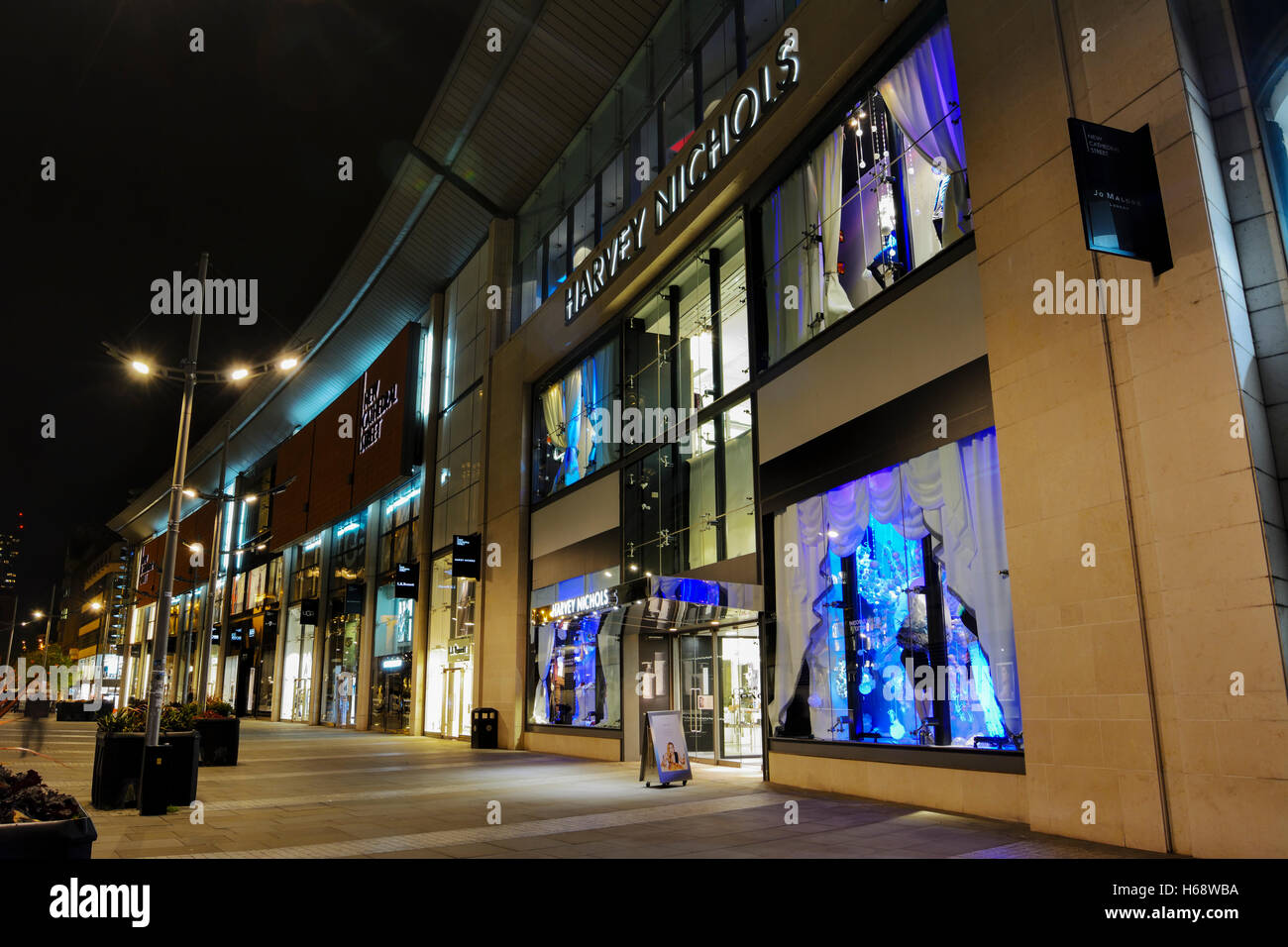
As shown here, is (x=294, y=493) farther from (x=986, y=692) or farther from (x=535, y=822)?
(x=986, y=692)

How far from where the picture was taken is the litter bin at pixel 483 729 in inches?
941

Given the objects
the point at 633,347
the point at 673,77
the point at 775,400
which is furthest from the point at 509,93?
the point at 775,400

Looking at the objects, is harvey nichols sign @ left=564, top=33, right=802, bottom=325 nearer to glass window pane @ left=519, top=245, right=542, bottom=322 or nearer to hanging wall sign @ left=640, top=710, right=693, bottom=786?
glass window pane @ left=519, top=245, right=542, bottom=322

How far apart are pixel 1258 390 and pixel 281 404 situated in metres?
48.8

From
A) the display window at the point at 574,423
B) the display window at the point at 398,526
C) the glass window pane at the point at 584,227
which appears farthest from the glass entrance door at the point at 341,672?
the glass window pane at the point at 584,227

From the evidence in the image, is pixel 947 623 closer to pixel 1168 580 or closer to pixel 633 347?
pixel 1168 580

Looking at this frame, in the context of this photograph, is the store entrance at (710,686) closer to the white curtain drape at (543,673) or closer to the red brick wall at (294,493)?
the white curtain drape at (543,673)

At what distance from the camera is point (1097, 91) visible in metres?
9.20

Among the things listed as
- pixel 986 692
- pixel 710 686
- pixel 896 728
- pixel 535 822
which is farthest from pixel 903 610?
pixel 710 686

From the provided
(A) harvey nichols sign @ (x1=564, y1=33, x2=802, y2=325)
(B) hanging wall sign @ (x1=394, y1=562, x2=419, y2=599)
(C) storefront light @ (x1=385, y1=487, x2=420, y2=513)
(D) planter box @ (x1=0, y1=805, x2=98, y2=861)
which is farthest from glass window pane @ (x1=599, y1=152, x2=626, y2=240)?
(D) planter box @ (x1=0, y1=805, x2=98, y2=861)

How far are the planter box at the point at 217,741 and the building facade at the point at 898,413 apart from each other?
7.25 metres

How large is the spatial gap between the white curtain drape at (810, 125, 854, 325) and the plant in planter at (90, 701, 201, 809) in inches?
447

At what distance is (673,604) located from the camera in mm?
14469

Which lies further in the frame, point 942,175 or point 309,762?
point 309,762
